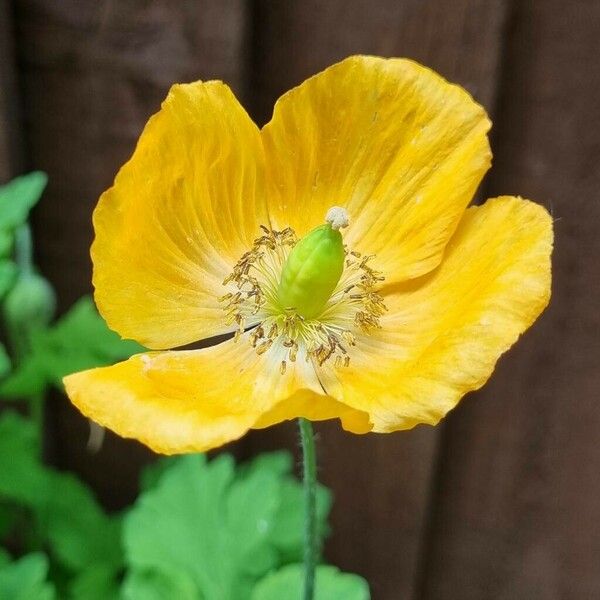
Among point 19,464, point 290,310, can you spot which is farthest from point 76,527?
point 290,310

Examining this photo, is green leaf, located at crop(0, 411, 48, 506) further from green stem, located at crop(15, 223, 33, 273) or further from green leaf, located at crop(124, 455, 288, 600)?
green stem, located at crop(15, 223, 33, 273)

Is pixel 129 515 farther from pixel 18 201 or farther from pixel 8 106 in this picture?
pixel 8 106

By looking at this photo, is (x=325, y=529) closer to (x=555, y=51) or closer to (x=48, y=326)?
(x=48, y=326)

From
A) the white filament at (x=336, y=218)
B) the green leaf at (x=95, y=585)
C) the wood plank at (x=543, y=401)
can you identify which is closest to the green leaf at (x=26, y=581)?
the green leaf at (x=95, y=585)

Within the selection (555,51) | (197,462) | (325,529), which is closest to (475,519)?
(325,529)

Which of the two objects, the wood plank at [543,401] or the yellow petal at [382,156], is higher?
the yellow petal at [382,156]

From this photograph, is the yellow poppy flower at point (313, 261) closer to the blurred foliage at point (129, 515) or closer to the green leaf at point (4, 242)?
the green leaf at point (4, 242)
